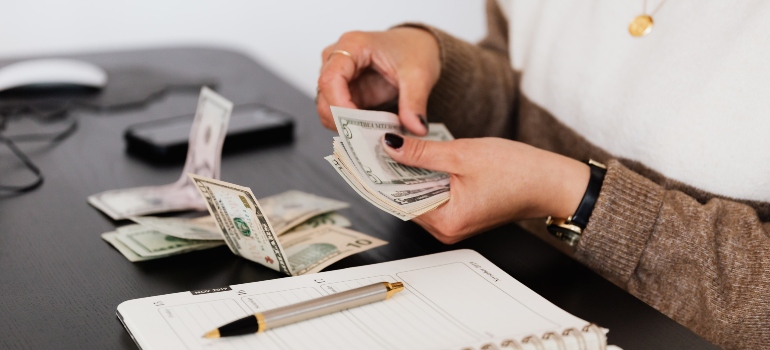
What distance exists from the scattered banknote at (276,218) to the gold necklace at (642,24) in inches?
18.5

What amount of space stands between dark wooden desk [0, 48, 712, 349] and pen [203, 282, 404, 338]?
99 millimetres

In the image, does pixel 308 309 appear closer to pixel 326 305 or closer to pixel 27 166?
pixel 326 305

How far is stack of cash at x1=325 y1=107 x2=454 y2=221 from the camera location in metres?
0.72

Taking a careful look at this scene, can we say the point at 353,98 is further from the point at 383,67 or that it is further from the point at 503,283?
the point at 503,283

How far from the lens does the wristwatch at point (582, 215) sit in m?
0.78

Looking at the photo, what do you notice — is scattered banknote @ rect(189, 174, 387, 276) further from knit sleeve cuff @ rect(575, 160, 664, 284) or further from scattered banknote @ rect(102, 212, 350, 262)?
knit sleeve cuff @ rect(575, 160, 664, 284)

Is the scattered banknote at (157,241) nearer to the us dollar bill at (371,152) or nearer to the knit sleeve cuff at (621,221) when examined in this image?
the us dollar bill at (371,152)

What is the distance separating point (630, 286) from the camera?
818 mm

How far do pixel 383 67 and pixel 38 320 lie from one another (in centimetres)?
56

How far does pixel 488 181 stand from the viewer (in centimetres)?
77

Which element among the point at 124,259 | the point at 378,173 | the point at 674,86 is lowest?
the point at 124,259

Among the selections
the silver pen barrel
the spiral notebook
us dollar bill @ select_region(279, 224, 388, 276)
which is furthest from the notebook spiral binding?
us dollar bill @ select_region(279, 224, 388, 276)

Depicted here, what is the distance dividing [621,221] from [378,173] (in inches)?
10.6

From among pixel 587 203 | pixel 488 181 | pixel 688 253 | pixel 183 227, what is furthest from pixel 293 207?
pixel 688 253
